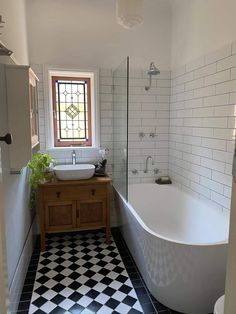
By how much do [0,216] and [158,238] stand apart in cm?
130

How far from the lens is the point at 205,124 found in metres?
2.50

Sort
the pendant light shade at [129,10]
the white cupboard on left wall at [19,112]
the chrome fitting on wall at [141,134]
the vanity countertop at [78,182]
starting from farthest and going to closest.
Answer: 1. the chrome fitting on wall at [141,134]
2. the vanity countertop at [78,182]
3. the pendant light shade at [129,10]
4. the white cupboard on left wall at [19,112]

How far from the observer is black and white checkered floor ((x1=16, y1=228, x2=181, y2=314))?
1882 millimetres

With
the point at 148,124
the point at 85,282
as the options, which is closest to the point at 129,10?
the point at 148,124

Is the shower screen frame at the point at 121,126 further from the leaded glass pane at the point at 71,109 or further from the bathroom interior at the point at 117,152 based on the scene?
the leaded glass pane at the point at 71,109

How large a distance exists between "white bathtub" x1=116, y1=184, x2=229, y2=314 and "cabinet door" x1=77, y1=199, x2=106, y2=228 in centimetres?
24

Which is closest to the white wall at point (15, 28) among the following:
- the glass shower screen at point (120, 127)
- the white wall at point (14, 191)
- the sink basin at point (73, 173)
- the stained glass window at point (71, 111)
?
the white wall at point (14, 191)

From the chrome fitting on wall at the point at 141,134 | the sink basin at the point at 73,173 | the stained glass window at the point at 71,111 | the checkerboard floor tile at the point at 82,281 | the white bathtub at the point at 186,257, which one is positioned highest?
the stained glass window at the point at 71,111

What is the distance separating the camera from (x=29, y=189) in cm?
279

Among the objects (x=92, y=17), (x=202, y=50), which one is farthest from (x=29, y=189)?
(x=202, y=50)

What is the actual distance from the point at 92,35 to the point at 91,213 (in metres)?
2.18

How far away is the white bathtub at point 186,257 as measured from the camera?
5.58 ft

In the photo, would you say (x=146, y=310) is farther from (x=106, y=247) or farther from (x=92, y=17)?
(x=92, y=17)

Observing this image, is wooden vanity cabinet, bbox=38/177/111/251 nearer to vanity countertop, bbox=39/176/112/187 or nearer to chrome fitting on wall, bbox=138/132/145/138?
vanity countertop, bbox=39/176/112/187
